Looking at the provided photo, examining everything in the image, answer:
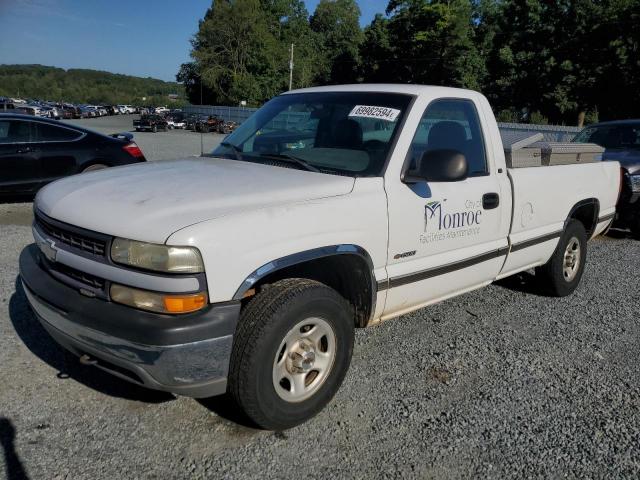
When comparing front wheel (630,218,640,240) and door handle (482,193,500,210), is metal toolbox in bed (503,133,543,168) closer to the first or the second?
door handle (482,193,500,210)

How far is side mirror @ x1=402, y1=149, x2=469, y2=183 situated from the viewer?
3.15m

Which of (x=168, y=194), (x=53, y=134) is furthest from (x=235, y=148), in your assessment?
(x=53, y=134)

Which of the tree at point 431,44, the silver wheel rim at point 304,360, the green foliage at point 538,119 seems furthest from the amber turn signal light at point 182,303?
the tree at point 431,44

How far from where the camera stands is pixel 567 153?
16.2 feet

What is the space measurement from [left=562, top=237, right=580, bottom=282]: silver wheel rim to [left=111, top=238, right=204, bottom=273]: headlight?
12.8ft

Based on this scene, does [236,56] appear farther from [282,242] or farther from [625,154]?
[282,242]

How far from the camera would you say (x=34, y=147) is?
8.27m

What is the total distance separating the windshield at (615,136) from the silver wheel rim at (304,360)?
7514mm

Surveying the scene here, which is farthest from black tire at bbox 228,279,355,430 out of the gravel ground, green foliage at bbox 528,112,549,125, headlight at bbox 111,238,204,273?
green foliage at bbox 528,112,549,125

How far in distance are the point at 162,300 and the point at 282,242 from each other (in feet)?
2.04

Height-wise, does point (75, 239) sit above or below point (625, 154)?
below

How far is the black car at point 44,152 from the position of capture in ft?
26.6

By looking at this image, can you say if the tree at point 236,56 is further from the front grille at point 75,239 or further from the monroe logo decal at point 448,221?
the front grille at point 75,239

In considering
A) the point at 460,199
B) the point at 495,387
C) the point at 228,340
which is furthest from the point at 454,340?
the point at 228,340
